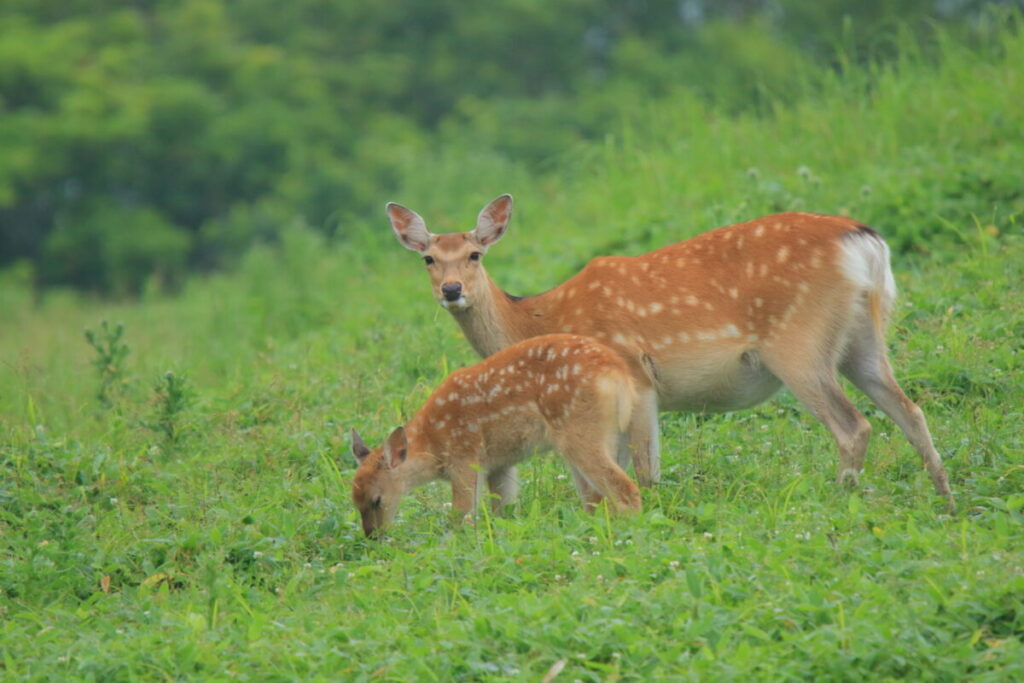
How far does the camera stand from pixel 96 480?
7.60 metres

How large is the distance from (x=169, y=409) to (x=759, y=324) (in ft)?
11.9

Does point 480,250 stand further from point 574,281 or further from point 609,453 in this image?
point 609,453

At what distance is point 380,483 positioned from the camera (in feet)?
22.7

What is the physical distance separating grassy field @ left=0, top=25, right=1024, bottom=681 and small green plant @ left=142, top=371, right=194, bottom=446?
0.06 ft

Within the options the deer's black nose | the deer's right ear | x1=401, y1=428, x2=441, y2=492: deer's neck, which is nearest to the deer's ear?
the deer's right ear

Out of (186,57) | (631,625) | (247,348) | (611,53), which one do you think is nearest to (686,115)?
(247,348)

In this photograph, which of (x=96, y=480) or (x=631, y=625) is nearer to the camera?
(x=631, y=625)

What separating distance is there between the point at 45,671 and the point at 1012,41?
34.1 ft

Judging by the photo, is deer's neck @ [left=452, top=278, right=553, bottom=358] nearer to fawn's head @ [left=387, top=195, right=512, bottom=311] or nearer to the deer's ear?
fawn's head @ [left=387, top=195, right=512, bottom=311]

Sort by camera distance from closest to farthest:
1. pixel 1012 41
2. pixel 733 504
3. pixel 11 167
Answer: pixel 733 504 → pixel 1012 41 → pixel 11 167

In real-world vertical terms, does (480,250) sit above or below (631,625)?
above

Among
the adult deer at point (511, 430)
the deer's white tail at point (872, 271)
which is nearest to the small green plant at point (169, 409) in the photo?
the adult deer at point (511, 430)

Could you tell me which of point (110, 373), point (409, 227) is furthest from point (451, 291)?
point (110, 373)

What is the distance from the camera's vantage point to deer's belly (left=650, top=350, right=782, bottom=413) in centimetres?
704
